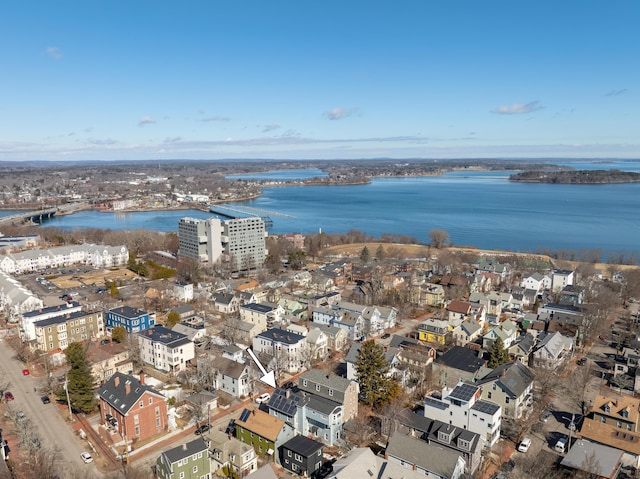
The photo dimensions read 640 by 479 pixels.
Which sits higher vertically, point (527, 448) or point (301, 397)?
point (301, 397)

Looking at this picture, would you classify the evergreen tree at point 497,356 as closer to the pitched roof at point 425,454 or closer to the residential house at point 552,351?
the residential house at point 552,351

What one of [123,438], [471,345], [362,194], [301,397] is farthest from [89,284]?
[362,194]

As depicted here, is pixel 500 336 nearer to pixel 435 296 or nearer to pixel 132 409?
pixel 435 296

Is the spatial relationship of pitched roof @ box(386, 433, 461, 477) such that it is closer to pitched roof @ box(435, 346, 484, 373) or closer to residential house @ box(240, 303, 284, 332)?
pitched roof @ box(435, 346, 484, 373)

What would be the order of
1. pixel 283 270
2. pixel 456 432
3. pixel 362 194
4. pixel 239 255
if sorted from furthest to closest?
pixel 362 194 → pixel 239 255 → pixel 283 270 → pixel 456 432

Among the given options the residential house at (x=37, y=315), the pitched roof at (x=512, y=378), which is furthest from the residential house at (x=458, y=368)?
the residential house at (x=37, y=315)

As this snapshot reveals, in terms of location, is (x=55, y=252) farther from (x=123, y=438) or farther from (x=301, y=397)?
(x=301, y=397)

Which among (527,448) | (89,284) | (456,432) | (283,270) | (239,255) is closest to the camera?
(456,432)

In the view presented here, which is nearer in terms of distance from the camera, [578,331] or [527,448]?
[527,448]
